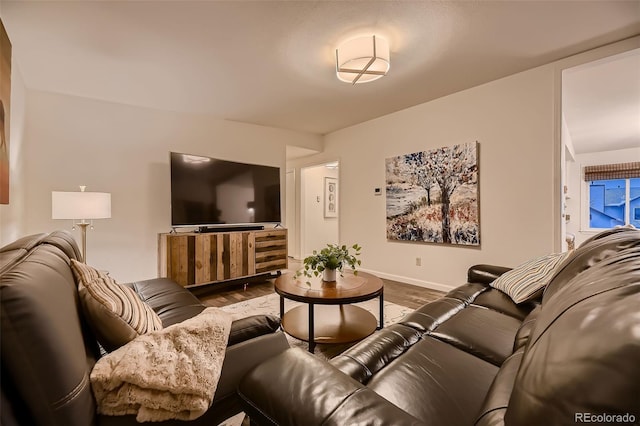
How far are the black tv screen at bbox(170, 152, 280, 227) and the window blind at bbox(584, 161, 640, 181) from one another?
6.95m

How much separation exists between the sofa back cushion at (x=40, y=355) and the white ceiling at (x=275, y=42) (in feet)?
6.34

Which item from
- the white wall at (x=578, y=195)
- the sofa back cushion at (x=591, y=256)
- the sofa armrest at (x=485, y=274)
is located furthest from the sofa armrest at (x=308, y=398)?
the white wall at (x=578, y=195)

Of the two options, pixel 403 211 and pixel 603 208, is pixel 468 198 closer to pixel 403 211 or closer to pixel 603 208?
pixel 403 211

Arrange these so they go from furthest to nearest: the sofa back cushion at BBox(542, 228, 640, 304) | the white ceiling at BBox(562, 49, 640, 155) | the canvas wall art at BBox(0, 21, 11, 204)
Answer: the white ceiling at BBox(562, 49, 640, 155)
the canvas wall art at BBox(0, 21, 11, 204)
the sofa back cushion at BBox(542, 228, 640, 304)

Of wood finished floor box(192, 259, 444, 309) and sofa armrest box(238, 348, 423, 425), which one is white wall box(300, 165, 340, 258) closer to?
wood finished floor box(192, 259, 444, 309)

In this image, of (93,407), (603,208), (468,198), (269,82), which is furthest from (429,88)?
(603,208)

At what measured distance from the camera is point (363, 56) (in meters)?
2.14

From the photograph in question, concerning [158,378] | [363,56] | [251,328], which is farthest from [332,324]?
[363,56]

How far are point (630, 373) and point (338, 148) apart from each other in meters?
4.66

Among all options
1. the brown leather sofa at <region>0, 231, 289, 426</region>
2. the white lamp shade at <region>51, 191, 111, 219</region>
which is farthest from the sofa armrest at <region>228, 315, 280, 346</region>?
the white lamp shade at <region>51, 191, 111, 219</region>

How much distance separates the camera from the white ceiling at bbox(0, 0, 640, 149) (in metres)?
1.85

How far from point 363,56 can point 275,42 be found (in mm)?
726

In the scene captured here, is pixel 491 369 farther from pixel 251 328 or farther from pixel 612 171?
pixel 612 171

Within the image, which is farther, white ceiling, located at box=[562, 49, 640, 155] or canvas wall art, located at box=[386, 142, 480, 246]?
canvas wall art, located at box=[386, 142, 480, 246]
